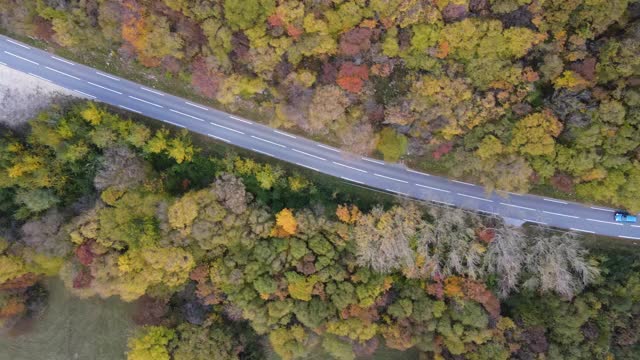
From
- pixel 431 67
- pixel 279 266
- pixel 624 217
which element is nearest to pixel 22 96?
pixel 279 266

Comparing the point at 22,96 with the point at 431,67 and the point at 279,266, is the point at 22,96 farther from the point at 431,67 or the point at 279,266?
the point at 431,67

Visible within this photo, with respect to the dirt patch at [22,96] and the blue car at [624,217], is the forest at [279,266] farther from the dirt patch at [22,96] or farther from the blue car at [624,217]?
the blue car at [624,217]

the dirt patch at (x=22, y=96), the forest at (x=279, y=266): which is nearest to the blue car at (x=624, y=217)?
the forest at (x=279, y=266)

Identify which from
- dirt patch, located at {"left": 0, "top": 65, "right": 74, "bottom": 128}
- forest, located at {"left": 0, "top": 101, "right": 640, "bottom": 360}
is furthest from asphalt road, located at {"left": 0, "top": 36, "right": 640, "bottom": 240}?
forest, located at {"left": 0, "top": 101, "right": 640, "bottom": 360}

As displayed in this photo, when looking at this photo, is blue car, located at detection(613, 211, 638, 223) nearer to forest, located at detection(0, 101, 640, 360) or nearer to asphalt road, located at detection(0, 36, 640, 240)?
asphalt road, located at detection(0, 36, 640, 240)

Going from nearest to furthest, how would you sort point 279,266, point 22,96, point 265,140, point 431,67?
point 431,67 < point 279,266 < point 22,96 < point 265,140

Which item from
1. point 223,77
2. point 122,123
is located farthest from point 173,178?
point 223,77
